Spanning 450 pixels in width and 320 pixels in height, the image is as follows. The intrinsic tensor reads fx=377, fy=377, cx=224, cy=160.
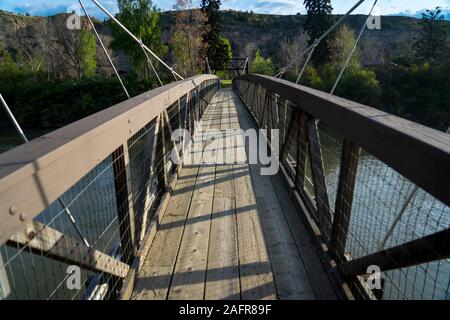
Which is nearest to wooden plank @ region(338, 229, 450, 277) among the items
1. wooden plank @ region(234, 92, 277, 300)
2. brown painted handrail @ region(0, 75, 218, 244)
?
wooden plank @ region(234, 92, 277, 300)

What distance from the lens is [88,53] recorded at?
40.1 meters

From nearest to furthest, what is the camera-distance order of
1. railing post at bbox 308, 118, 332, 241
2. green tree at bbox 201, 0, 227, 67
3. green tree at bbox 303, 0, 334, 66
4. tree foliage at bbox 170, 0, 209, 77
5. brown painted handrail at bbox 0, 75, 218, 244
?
brown painted handrail at bbox 0, 75, 218, 244
railing post at bbox 308, 118, 332, 241
tree foliage at bbox 170, 0, 209, 77
green tree at bbox 303, 0, 334, 66
green tree at bbox 201, 0, 227, 67

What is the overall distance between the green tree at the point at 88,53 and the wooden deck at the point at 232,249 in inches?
1525

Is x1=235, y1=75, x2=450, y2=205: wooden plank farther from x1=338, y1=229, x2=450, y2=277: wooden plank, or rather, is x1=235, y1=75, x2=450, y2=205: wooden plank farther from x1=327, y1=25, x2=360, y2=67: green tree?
x1=327, y1=25, x2=360, y2=67: green tree

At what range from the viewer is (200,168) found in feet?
12.3

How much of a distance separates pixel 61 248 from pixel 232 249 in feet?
3.50

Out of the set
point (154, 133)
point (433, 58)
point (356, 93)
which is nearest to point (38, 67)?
point (356, 93)

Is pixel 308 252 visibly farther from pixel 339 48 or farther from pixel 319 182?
pixel 339 48

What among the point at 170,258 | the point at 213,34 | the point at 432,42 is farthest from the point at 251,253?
the point at 432,42

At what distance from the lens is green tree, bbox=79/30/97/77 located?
38178mm

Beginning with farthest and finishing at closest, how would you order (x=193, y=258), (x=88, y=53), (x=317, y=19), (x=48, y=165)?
(x=88, y=53) < (x=317, y=19) < (x=193, y=258) < (x=48, y=165)

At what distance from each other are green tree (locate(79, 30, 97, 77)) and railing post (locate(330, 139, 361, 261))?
131 feet
